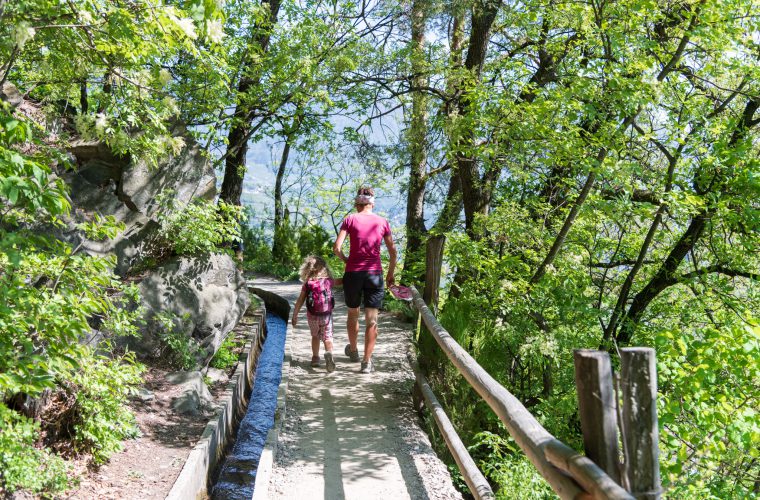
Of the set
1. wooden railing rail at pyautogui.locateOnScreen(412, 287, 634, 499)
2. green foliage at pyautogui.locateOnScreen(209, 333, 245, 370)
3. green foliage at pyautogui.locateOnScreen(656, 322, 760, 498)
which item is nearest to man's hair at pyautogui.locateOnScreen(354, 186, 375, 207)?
wooden railing rail at pyautogui.locateOnScreen(412, 287, 634, 499)

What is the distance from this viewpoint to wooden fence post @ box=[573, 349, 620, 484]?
249 cm

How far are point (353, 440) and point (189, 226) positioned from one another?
4333 millimetres

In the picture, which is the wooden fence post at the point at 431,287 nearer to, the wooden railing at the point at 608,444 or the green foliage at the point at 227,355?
the green foliage at the point at 227,355

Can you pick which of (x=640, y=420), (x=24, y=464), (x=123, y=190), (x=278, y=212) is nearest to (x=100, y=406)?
(x=24, y=464)

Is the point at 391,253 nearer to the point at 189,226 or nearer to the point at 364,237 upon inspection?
the point at 364,237

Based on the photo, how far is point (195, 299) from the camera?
30.0 feet

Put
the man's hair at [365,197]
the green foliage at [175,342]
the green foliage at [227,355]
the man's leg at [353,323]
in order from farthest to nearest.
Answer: the green foliage at [227,355]
the green foliage at [175,342]
the man's leg at [353,323]
the man's hair at [365,197]

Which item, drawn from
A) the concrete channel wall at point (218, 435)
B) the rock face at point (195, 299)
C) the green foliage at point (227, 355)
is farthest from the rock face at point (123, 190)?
the concrete channel wall at point (218, 435)

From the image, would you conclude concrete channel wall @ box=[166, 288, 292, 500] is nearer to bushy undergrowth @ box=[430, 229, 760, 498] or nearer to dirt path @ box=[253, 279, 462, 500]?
dirt path @ box=[253, 279, 462, 500]

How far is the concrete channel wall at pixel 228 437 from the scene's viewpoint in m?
5.43

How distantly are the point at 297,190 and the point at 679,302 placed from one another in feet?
67.5

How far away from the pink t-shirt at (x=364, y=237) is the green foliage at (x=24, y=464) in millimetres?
3517

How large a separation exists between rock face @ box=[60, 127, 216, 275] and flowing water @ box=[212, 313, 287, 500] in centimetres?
274

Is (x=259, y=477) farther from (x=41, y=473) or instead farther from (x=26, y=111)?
(x=26, y=111)
